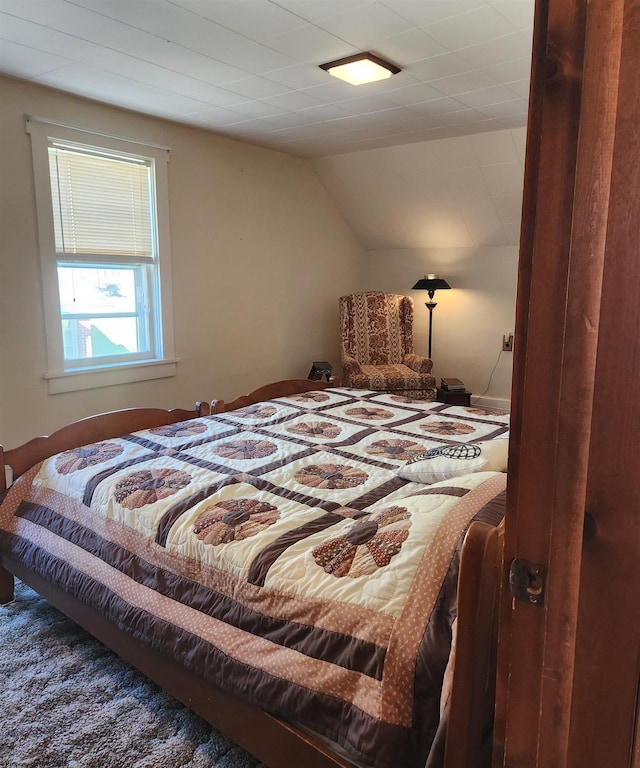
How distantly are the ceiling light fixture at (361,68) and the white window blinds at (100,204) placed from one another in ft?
5.18

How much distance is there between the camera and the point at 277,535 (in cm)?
164

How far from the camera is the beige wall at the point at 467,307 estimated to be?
5078 mm

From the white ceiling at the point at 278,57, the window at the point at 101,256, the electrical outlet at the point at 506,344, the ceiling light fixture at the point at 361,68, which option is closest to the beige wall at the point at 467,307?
the electrical outlet at the point at 506,344

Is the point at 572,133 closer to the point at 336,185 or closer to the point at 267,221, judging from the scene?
the point at 267,221

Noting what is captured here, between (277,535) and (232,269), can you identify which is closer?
(277,535)

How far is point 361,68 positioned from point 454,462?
203 cm

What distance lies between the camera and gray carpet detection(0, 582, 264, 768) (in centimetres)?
164

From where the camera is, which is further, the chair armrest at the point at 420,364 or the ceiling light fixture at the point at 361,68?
the chair armrest at the point at 420,364

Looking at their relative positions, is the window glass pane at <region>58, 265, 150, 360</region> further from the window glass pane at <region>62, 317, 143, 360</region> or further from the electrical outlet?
the electrical outlet

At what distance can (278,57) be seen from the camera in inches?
107

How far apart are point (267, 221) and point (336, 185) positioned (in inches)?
34.7

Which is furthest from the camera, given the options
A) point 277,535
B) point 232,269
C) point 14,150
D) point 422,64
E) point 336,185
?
point 336,185

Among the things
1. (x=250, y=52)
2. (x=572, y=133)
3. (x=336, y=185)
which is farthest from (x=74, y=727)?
(x=336, y=185)

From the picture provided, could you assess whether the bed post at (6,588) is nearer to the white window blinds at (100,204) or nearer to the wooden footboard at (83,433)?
the wooden footboard at (83,433)
